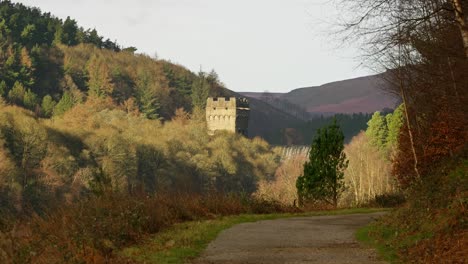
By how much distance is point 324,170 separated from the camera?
3472cm

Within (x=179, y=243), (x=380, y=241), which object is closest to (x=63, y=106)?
(x=179, y=243)

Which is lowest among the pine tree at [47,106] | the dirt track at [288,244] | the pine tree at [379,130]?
the dirt track at [288,244]

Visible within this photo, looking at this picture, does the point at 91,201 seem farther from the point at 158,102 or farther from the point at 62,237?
the point at 158,102

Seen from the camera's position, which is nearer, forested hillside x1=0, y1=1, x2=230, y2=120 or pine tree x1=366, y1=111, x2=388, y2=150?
pine tree x1=366, y1=111, x2=388, y2=150

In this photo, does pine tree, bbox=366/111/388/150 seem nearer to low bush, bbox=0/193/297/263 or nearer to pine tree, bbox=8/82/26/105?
low bush, bbox=0/193/297/263

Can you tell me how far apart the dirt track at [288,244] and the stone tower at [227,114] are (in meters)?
144

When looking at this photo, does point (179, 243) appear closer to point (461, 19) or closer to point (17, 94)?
point (461, 19)

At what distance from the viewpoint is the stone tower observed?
166725 mm

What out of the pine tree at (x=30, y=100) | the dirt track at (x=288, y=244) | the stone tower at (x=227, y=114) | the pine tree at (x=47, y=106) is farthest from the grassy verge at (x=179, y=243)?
the stone tower at (x=227, y=114)

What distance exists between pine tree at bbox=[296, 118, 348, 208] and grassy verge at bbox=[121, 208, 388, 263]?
12649 millimetres

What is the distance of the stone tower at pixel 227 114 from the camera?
167 m

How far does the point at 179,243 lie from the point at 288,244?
8.70 ft

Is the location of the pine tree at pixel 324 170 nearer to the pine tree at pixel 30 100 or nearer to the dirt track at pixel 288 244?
the dirt track at pixel 288 244

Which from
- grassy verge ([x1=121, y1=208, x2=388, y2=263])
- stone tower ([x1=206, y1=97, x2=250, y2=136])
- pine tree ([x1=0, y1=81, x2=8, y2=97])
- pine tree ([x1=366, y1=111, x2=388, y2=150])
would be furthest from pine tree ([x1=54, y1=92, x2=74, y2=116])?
grassy verge ([x1=121, y1=208, x2=388, y2=263])
